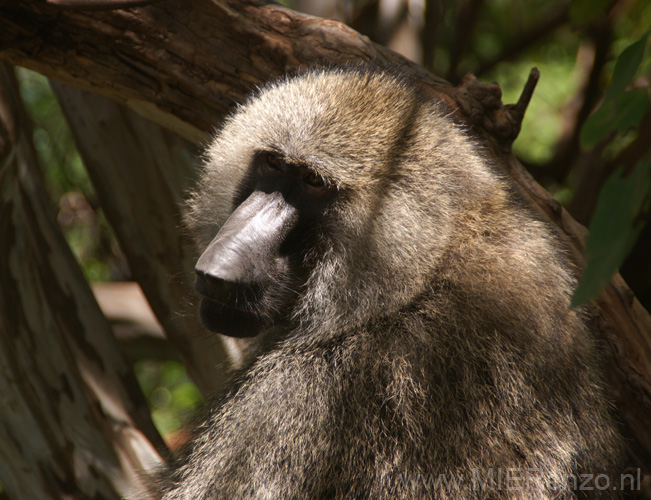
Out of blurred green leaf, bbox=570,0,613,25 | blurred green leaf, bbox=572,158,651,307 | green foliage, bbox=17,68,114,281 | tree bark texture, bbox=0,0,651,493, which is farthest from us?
green foliage, bbox=17,68,114,281

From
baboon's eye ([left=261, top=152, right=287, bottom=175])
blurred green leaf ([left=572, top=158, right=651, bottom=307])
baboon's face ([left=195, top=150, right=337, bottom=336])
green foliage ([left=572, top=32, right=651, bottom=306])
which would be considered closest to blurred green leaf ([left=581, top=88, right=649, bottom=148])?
green foliage ([left=572, top=32, right=651, bottom=306])

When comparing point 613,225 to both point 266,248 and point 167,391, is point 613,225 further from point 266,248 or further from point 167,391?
point 167,391

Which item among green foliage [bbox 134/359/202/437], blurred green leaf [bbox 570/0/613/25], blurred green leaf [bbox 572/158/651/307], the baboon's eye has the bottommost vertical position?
green foliage [bbox 134/359/202/437]

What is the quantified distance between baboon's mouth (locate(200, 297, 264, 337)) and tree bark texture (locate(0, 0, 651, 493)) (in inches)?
40.1

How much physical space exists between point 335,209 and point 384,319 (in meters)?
0.45

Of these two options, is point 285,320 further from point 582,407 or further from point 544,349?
point 582,407

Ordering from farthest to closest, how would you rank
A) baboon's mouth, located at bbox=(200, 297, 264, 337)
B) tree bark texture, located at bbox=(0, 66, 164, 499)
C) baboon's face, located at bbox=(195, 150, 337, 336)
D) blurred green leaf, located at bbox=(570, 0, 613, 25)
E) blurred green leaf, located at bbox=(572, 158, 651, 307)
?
tree bark texture, located at bbox=(0, 66, 164, 499) → baboon's mouth, located at bbox=(200, 297, 264, 337) → baboon's face, located at bbox=(195, 150, 337, 336) → blurred green leaf, located at bbox=(570, 0, 613, 25) → blurred green leaf, located at bbox=(572, 158, 651, 307)

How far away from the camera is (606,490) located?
2219 mm

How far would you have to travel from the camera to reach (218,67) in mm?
→ 2926

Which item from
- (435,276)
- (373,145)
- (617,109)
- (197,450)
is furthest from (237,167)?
A: (617,109)

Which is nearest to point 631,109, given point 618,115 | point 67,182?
point 618,115

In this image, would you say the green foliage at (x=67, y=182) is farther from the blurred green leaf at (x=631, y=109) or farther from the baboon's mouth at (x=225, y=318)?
the blurred green leaf at (x=631, y=109)

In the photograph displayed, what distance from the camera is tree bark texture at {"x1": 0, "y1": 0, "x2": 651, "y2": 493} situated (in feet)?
8.65

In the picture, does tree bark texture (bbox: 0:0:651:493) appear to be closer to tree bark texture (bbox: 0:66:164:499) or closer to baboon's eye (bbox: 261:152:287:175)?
tree bark texture (bbox: 0:66:164:499)
